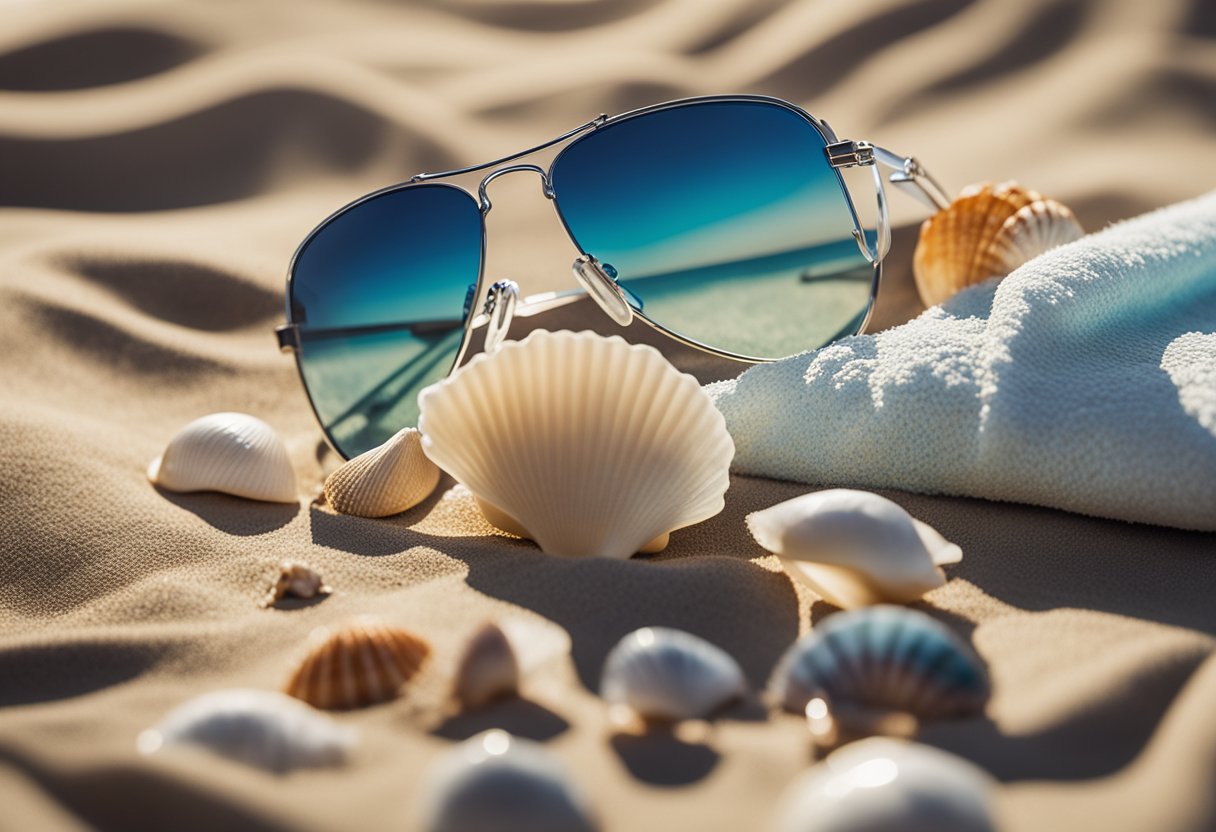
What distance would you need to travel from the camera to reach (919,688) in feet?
3.10

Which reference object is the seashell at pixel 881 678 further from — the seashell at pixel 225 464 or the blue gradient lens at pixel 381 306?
the blue gradient lens at pixel 381 306

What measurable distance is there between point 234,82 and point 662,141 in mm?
1877

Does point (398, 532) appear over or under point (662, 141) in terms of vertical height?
under

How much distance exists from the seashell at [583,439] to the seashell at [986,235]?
0.81 meters

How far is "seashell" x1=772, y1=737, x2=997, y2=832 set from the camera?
0.71 meters

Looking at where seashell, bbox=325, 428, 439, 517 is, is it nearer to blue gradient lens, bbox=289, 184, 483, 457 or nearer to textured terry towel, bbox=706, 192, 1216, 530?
blue gradient lens, bbox=289, 184, 483, 457

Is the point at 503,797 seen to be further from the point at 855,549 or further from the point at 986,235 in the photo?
the point at 986,235

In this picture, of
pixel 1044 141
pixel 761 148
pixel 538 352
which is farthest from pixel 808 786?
pixel 1044 141

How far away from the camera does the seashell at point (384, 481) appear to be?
64.7 inches

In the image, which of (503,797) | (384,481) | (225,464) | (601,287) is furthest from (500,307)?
(503,797)

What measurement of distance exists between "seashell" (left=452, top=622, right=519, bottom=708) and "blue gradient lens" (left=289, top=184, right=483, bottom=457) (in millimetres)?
955

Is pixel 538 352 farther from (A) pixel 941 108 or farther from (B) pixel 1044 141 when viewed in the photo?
(A) pixel 941 108

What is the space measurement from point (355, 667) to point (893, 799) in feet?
1.70

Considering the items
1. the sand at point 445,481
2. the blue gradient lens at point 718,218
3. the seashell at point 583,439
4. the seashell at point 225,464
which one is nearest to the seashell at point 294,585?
the sand at point 445,481
